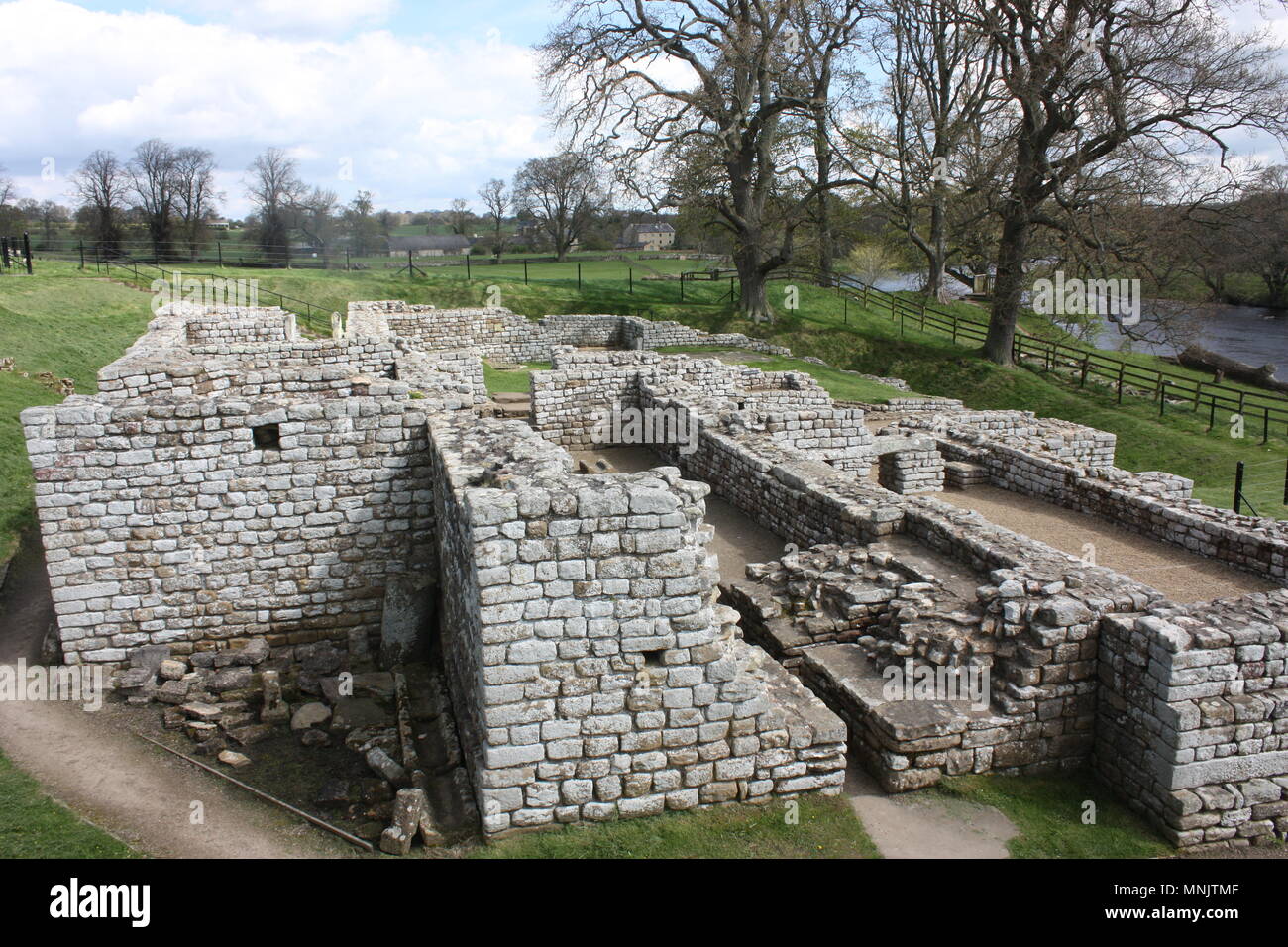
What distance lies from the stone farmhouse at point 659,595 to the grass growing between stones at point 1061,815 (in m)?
0.13

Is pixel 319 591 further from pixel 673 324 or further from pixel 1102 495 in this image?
pixel 673 324

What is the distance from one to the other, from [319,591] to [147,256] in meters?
36.1

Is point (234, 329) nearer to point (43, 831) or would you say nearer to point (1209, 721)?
point (43, 831)

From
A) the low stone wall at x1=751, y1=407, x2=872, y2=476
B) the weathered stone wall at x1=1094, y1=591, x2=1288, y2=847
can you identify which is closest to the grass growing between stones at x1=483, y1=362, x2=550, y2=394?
the low stone wall at x1=751, y1=407, x2=872, y2=476

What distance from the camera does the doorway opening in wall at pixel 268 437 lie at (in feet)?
29.7

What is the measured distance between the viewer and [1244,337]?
50.0m

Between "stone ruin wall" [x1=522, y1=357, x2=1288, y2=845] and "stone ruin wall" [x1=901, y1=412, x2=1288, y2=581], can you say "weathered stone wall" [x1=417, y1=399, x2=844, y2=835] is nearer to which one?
"stone ruin wall" [x1=522, y1=357, x2=1288, y2=845]

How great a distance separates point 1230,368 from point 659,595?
127ft

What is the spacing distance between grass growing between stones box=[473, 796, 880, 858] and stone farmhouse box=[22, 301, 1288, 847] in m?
0.12

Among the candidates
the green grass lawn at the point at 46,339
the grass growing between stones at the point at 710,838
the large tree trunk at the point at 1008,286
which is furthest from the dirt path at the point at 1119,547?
the large tree trunk at the point at 1008,286

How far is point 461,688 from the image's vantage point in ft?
24.3

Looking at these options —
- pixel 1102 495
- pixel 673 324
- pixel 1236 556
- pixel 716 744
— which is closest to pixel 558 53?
pixel 673 324

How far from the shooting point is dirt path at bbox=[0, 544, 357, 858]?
20.9ft

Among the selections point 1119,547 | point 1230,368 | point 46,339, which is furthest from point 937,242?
point 46,339
